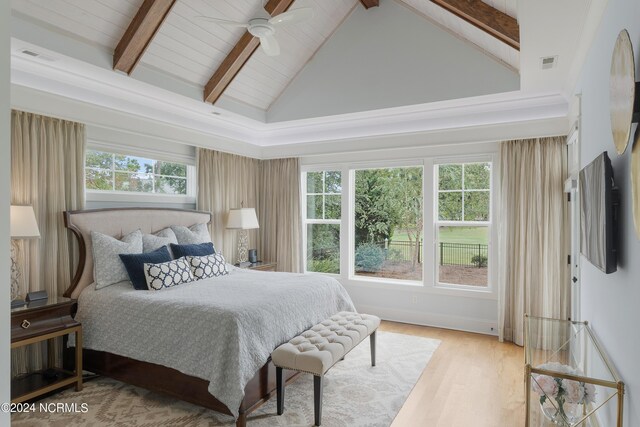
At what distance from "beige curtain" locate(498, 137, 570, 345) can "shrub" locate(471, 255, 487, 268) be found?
1.01 ft

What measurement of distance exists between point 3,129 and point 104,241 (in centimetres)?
300

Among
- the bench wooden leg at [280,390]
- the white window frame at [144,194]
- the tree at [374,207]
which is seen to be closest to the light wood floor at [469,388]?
the bench wooden leg at [280,390]

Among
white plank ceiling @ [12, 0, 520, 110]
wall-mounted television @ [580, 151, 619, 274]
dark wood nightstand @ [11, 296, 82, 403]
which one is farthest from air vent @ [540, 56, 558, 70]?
dark wood nightstand @ [11, 296, 82, 403]

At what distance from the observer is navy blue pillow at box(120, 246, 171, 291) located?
3529 mm

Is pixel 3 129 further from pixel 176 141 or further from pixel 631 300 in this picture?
pixel 176 141

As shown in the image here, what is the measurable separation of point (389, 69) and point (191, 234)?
3046 mm

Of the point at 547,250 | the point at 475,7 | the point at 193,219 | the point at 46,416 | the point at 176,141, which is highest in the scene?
the point at 475,7

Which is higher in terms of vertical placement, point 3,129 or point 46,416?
point 3,129

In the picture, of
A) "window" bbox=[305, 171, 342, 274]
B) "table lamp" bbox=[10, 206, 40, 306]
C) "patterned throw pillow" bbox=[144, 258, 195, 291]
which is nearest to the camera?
"table lamp" bbox=[10, 206, 40, 306]

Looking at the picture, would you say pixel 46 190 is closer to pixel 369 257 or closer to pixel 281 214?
pixel 281 214

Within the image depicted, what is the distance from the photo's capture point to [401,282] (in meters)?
5.45

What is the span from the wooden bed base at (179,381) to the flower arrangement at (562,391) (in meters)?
1.81

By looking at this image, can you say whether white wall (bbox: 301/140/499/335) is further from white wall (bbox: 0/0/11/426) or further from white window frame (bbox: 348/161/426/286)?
white wall (bbox: 0/0/11/426)

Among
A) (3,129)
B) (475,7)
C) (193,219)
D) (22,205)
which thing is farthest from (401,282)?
(3,129)
